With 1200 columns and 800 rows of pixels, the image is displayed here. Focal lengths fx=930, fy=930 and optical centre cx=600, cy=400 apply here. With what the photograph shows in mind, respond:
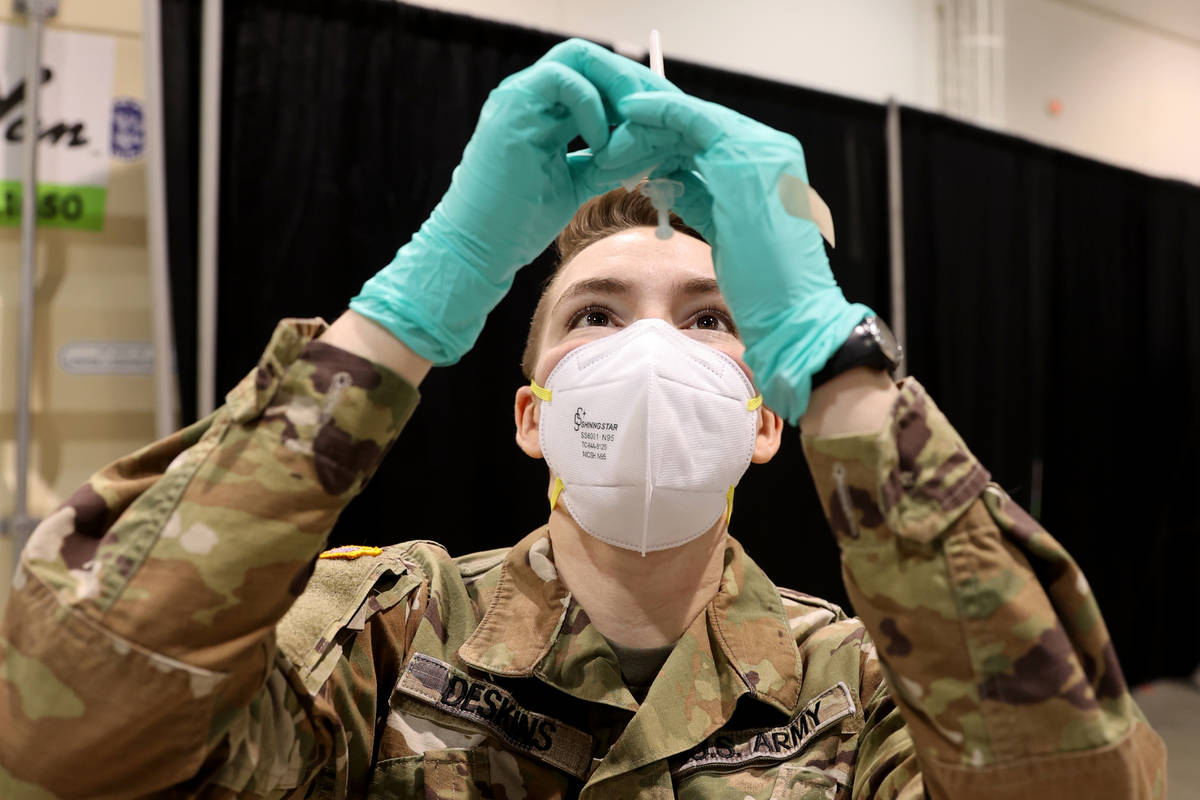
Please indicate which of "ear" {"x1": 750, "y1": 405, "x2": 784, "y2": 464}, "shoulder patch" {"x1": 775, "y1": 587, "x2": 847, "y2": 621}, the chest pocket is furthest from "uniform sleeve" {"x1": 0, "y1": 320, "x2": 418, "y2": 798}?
"shoulder patch" {"x1": 775, "y1": 587, "x2": 847, "y2": 621}

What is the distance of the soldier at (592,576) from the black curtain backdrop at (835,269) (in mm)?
980

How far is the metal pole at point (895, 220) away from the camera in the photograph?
299cm

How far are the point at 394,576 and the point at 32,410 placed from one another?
1.44 metres

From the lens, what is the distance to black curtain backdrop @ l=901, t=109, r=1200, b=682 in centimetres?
316

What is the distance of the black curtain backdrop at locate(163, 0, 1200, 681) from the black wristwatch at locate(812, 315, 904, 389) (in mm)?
1547

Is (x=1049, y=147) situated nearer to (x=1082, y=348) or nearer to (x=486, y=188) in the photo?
(x=1082, y=348)

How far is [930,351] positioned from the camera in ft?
10.3

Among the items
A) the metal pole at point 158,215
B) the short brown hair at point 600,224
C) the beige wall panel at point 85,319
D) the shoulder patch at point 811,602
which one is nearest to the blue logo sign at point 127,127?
the beige wall panel at point 85,319

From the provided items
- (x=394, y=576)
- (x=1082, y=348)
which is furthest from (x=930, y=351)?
(x=394, y=576)

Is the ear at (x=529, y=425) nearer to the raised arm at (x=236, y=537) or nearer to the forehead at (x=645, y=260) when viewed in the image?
the forehead at (x=645, y=260)

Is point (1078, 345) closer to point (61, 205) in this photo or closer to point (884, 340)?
point (884, 340)

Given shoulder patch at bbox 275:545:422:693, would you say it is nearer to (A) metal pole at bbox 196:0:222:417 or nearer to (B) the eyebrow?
(B) the eyebrow

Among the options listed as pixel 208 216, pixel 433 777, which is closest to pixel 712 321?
pixel 433 777

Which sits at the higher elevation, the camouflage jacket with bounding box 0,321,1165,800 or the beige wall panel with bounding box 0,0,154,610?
the beige wall panel with bounding box 0,0,154,610
